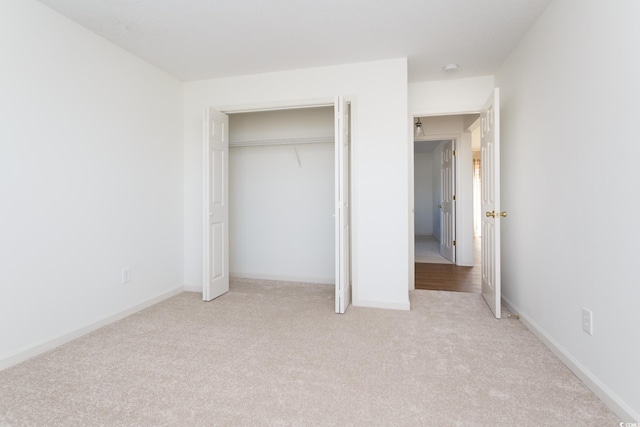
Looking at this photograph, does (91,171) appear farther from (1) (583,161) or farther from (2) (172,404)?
(1) (583,161)

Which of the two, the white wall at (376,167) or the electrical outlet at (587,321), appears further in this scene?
the white wall at (376,167)

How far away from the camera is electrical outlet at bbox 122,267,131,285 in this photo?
9.43 feet

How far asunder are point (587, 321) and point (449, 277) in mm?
2587

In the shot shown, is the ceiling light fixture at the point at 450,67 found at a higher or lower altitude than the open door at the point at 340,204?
higher

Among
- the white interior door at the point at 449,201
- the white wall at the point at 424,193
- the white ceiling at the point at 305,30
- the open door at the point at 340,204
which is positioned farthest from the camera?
the white wall at the point at 424,193

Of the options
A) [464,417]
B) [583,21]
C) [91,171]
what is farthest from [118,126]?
[583,21]

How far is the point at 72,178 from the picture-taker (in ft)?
7.91

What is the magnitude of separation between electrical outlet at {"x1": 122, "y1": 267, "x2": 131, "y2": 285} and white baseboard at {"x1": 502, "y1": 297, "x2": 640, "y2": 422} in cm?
345

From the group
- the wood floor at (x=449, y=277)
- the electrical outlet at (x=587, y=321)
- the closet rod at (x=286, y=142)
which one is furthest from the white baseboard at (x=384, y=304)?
the closet rod at (x=286, y=142)

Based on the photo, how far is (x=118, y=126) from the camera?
2809 millimetres

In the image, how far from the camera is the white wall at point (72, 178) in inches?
79.9

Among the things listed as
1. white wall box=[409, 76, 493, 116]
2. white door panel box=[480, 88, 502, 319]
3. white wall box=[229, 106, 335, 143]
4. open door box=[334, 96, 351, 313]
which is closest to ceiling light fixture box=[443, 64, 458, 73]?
white wall box=[409, 76, 493, 116]

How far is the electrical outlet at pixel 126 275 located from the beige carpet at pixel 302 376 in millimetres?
347

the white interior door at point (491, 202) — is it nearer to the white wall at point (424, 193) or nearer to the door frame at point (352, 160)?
the door frame at point (352, 160)
